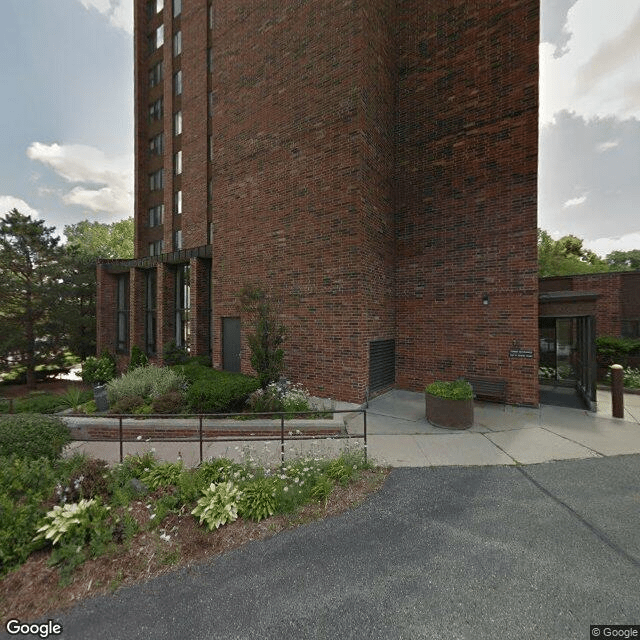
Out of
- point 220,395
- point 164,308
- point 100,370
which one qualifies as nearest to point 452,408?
point 220,395

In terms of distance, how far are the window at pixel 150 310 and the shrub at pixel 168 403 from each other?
371 inches

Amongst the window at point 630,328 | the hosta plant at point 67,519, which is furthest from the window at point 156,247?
the window at point 630,328

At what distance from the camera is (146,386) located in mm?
9266

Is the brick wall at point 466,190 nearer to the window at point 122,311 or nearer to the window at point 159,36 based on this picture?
the window at point 122,311

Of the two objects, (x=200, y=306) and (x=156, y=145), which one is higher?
(x=156, y=145)

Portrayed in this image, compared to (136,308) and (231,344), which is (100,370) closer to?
(136,308)

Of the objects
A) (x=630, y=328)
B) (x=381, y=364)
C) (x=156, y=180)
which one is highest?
(x=156, y=180)

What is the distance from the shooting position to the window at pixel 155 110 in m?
23.5

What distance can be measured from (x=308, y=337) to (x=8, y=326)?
19.9 metres

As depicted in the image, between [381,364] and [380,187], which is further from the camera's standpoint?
[380,187]

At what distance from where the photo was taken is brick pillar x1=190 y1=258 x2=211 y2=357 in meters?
13.0

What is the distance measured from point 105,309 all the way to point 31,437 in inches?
621

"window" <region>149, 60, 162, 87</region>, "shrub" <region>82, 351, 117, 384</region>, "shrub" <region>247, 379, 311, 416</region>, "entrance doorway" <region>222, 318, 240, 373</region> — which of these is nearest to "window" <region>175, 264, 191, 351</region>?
"entrance doorway" <region>222, 318, 240, 373</region>

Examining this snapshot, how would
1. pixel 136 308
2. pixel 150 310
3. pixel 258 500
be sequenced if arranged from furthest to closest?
pixel 150 310 → pixel 136 308 → pixel 258 500
